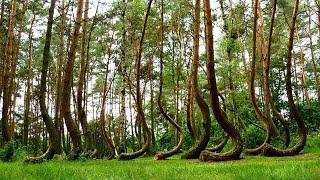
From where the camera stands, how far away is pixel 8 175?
25.0 ft

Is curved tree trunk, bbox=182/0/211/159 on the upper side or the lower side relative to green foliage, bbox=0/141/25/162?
upper

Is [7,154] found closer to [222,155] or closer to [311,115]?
[222,155]

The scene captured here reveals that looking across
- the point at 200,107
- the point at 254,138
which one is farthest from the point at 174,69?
the point at 200,107

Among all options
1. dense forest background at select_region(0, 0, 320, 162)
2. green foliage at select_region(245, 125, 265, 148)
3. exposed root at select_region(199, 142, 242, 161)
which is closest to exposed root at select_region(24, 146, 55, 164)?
dense forest background at select_region(0, 0, 320, 162)

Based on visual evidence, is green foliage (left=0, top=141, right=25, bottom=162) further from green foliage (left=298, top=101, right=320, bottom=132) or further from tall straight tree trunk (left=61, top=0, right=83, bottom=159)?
green foliage (left=298, top=101, right=320, bottom=132)

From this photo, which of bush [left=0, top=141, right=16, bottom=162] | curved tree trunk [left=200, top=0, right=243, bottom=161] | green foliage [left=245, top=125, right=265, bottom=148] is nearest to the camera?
curved tree trunk [left=200, top=0, right=243, bottom=161]

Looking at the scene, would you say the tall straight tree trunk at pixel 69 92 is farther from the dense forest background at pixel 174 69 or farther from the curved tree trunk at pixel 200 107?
the curved tree trunk at pixel 200 107

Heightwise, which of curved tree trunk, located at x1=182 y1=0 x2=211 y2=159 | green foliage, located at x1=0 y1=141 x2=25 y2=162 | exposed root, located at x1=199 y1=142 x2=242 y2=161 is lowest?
exposed root, located at x1=199 y1=142 x2=242 y2=161

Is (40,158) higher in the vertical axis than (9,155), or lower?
lower

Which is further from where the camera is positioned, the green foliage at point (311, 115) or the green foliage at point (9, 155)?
the green foliage at point (311, 115)

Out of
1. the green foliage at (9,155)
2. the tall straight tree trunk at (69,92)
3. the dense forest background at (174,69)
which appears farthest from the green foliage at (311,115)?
the green foliage at (9,155)

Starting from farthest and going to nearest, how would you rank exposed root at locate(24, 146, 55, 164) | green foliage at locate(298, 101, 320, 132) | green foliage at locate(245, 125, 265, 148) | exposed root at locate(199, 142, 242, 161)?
1. green foliage at locate(298, 101, 320, 132)
2. green foliage at locate(245, 125, 265, 148)
3. exposed root at locate(199, 142, 242, 161)
4. exposed root at locate(24, 146, 55, 164)

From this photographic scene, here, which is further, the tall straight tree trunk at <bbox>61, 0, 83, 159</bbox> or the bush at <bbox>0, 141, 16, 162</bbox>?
the bush at <bbox>0, 141, 16, 162</bbox>

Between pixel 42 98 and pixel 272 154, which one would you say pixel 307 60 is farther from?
pixel 42 98
